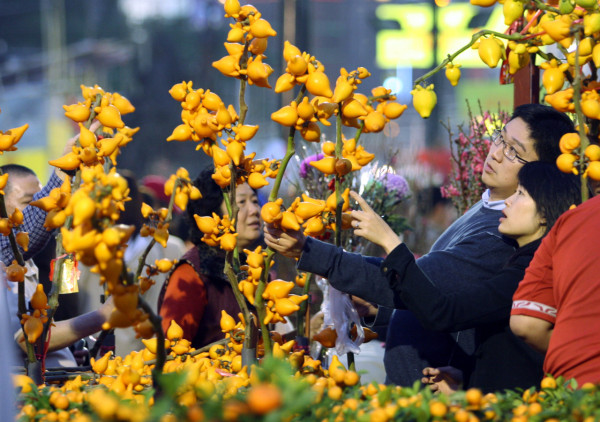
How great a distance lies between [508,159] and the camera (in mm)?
1947

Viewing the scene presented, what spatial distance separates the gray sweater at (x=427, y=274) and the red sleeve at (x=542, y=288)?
27 centimetres

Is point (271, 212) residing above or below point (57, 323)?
above

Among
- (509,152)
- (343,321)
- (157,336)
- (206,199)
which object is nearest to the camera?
(157,336)

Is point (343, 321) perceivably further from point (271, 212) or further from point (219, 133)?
point (219, 133)

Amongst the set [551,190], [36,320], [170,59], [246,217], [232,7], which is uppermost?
[170,59]

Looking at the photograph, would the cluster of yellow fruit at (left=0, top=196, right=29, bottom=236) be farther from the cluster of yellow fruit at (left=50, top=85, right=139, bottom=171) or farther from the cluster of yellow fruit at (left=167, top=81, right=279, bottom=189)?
the cluster of yellow fruit at (left=167, top=81, right=279, bottom=189)

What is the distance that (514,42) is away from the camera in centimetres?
173

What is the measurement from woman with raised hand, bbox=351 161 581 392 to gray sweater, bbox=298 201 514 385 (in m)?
0.05

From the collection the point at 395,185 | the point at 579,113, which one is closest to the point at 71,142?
the point at 579,113

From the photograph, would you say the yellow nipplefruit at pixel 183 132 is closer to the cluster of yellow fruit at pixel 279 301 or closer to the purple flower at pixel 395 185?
the cluster of yellow fruit at pixel 279 301

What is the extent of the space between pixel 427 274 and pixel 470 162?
5.02 ft

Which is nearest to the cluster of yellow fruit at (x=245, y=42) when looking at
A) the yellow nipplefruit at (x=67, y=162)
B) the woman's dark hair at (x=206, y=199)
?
the yellow nipplefruit at (x=67, y=162)

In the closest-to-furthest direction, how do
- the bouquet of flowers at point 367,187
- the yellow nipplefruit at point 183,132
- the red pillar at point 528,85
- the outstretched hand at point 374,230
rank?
the yellow nipplefruit at point 183,132
the outstretched hand at point 374,230
the red pillar at point 528,85
the bouquet of flowers at point 367,187

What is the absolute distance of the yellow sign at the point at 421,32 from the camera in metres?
12.9
